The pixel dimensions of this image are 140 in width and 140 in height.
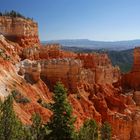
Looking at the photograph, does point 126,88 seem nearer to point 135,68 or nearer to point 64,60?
point 135,68

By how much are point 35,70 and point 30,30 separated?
13.4 metres

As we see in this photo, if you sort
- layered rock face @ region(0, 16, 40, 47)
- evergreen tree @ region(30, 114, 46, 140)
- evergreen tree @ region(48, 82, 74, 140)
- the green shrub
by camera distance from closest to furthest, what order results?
evergreen tree @ region(48, 82, 74, 140), evergreen tree @ region(30, 114, 46, 140), the green shrub, layered rock face @ region(0, 16, 40, 47)

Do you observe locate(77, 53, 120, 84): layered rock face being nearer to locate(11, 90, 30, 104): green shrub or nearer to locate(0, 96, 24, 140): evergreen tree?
locate(11, 90, 30, 104): green shrub

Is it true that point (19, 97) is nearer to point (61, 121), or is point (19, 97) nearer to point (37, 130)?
point (37, 130)

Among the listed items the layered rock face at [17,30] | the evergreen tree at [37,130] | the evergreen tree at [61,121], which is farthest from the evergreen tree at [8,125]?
the layered rock face at [17,30]

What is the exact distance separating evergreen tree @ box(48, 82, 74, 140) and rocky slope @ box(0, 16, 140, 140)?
1023 centimetres

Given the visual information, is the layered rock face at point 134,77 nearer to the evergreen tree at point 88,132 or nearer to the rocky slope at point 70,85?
the rocky slope at point 70,85

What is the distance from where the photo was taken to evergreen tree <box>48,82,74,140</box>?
33.5 meters

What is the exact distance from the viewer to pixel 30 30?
69500 millimetres

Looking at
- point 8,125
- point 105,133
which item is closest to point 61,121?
point 8,125

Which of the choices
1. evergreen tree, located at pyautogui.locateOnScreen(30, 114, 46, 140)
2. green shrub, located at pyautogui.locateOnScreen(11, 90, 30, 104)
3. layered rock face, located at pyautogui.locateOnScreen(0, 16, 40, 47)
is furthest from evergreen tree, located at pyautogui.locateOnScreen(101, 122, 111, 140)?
layered rock face, located at pyautogui.locateOnScreen(0, 16, 40, 47)

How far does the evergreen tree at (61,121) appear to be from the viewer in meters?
33.5

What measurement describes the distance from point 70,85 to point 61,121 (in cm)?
2944

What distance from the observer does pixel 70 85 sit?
6303cm
